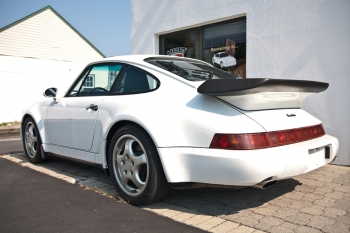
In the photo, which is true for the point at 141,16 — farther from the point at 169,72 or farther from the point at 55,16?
the point at 55,16

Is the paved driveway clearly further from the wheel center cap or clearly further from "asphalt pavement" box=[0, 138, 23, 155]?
"asphalt pavement" box=[0, 138, 23, 155]

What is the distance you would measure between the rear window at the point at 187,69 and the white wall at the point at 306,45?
6.52 ft

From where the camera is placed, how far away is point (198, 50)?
24.0 feet

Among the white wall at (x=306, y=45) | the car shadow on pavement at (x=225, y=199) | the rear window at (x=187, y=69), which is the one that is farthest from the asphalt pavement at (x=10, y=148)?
the white wall at (x=306, y=45)

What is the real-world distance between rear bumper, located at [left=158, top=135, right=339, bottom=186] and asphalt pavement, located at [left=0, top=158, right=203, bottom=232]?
45cm

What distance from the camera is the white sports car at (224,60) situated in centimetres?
669

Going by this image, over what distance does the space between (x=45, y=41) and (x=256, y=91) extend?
60.8 ft

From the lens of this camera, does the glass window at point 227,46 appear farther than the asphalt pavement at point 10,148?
No

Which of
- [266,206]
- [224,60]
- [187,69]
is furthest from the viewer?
[224,60]

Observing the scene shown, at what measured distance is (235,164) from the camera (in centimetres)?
254

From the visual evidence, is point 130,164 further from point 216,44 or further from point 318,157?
point 216,44

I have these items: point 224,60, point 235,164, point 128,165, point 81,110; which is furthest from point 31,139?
point 224,60

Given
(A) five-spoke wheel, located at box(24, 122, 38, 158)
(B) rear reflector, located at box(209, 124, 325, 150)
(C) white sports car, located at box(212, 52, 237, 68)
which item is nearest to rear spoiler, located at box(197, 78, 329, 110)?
(B) rear reflector, located at box(209, 124, 325, 150)

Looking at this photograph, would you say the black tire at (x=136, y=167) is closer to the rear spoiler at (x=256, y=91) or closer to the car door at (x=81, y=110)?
the car door at (x=81, y=110)
